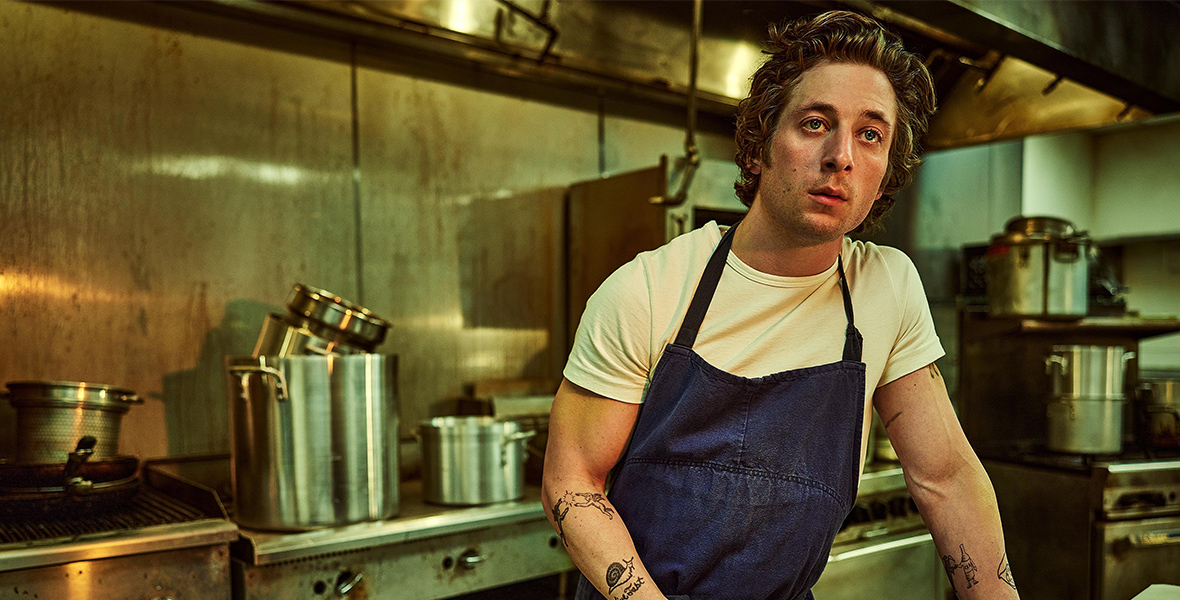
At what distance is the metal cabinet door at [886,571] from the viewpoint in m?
2.40

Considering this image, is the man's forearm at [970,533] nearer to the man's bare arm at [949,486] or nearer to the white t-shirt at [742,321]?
the man's bare arm at [949,486]

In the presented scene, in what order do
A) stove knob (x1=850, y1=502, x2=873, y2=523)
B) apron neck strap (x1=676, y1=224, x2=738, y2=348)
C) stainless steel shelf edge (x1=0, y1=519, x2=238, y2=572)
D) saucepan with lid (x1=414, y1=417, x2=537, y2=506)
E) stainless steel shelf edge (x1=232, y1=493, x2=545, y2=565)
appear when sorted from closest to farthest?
apron neck strap (x1=676, y1=224, x2=738, y2=348), stainless steel shelf edge (x1=0, y1=519, x2=238, y2=572), stainless steel shelf edge (x1=232, y1=493, x2=545, y2=565), saucepan with lid (x1=414, y1=417, x2=537, y2=506), stove knob (x1=850, y1=502, x2=873, y2=523)

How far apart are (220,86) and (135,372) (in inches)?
31.0

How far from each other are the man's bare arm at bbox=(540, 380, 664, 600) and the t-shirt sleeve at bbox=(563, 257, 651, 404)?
0.02 metres

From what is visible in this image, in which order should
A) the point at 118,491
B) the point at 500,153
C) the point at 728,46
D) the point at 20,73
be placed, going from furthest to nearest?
the point at 728,46 < the point at 500,153 < the point at 20,73 < the point at 118,491

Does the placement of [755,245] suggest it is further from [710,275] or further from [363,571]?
[363,571]

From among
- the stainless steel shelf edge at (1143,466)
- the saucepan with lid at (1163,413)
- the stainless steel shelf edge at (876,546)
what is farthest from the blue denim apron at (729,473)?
the saucepan with lid at (1163,413)

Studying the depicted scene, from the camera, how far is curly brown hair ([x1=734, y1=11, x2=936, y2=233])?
3.69ft

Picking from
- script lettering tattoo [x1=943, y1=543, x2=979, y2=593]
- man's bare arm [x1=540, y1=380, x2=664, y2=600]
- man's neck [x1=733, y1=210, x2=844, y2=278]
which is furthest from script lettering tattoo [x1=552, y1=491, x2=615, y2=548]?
script lettering tattoo [x1=943, y1=543, x2=979, y2=593]

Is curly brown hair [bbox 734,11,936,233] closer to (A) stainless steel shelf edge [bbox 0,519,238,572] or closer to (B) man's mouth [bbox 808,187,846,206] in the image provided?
(B) man's mouth [bbox 808,187,846,206]

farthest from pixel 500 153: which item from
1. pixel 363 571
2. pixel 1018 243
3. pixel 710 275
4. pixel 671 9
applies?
pixel 1018 243

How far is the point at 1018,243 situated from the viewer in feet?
9.64

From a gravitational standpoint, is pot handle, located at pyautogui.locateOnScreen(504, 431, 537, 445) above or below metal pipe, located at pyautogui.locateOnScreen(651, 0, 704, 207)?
below

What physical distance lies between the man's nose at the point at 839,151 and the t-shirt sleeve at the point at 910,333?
0.95 feet
